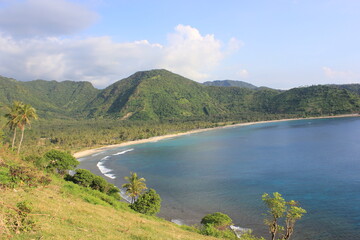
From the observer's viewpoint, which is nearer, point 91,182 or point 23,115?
point 91,182

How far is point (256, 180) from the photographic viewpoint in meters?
68.6

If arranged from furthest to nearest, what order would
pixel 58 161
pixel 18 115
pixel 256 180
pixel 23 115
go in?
pixel 256 180 → pixel 58 161 → pixel 23 115 → pixel 18 115

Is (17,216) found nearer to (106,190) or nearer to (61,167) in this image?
(106,190)

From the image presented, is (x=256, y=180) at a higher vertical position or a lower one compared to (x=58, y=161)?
lower

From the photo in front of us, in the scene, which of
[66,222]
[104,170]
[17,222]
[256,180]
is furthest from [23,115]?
[256,180]

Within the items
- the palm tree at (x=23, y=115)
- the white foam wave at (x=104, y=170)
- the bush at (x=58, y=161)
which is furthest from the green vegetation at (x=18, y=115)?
the white foam wave at (x=104, y=170)

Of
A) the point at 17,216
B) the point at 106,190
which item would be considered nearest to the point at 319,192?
the point at 106,190

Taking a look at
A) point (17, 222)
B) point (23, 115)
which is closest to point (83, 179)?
point (23, 115)

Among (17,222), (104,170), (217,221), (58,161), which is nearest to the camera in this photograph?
(17,222)

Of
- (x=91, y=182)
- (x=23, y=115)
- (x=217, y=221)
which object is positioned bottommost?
(x=217, y=221)

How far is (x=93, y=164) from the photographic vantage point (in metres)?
96.6

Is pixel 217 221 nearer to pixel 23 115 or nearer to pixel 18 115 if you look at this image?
pixel 23 115

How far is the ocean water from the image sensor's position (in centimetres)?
4344

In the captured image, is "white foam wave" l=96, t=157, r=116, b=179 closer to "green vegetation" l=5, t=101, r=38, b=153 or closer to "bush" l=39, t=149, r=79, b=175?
"bush" l=39, t=149, r=79, b=175
